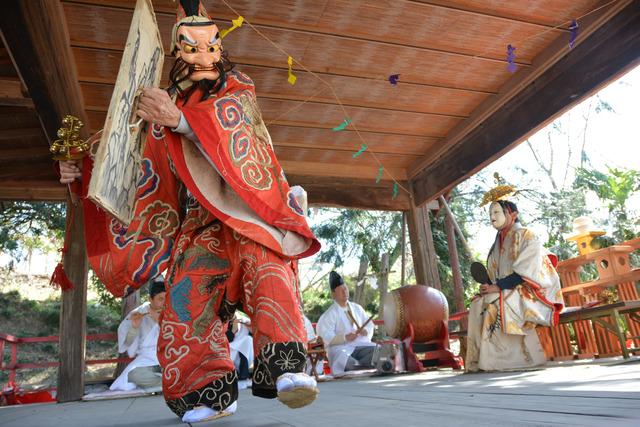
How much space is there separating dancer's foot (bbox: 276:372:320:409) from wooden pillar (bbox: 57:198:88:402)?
3719 mm

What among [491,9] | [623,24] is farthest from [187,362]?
[623,24]

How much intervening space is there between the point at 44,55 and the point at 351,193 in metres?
3.67

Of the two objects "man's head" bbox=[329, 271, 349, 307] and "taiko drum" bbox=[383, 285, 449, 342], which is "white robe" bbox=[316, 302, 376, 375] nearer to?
"man's head" bbox=[329, 271, 349, 307]

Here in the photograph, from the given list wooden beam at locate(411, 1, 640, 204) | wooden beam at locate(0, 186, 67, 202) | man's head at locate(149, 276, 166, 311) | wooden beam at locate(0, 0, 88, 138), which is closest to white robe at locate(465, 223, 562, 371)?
wooden beam at locate(411, 1, 640, 204)

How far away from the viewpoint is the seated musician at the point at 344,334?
20.7ft

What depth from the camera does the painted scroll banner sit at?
171 centimetres

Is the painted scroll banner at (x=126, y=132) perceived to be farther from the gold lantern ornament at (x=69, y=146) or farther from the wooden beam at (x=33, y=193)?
the wooden beam at (x=33, y=193)

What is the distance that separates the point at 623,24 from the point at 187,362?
3703 millimetres

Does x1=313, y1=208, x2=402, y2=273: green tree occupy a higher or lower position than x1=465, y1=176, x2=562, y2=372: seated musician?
higher

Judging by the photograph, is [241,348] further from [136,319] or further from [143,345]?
[136,319]

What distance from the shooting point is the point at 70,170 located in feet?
7.27

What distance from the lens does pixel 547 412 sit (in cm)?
134

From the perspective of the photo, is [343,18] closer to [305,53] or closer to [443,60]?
[305,53]

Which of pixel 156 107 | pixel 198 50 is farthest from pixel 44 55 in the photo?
pixel 156 107
